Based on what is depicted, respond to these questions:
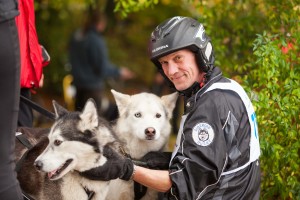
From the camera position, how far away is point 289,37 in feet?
17.0

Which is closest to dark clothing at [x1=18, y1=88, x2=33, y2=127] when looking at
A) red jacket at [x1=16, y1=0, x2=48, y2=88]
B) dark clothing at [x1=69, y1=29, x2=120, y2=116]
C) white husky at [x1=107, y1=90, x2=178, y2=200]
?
red jacket at [x1=16, y1=0, x2=48, y2=88]

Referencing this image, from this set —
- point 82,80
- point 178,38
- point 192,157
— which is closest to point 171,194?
point 192,157

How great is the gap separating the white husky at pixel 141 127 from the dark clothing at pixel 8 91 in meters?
1.68

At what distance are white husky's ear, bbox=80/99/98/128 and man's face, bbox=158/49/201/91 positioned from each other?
605 mm

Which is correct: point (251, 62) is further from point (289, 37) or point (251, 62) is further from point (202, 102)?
point (202, 102)

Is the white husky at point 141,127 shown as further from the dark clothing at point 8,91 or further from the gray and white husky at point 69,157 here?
the dark clothing at point 8,91

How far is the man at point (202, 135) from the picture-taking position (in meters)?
3.68

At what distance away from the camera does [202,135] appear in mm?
3672

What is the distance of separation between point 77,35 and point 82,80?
92 centimetres

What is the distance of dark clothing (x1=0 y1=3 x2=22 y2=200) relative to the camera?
2818 millimetres

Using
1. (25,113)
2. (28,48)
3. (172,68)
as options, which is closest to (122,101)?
(25,113)

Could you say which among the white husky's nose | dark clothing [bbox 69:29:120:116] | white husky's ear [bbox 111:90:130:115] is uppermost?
white husky's ear [bbox 111:90:130:115]

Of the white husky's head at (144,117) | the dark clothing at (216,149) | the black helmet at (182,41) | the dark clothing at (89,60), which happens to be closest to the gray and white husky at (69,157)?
the dark clothing at (216,149)

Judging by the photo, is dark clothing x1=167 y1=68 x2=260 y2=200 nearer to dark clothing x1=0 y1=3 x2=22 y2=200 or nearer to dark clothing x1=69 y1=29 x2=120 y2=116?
dark clothing x1=0 y1=3 x2=22 y2=200
